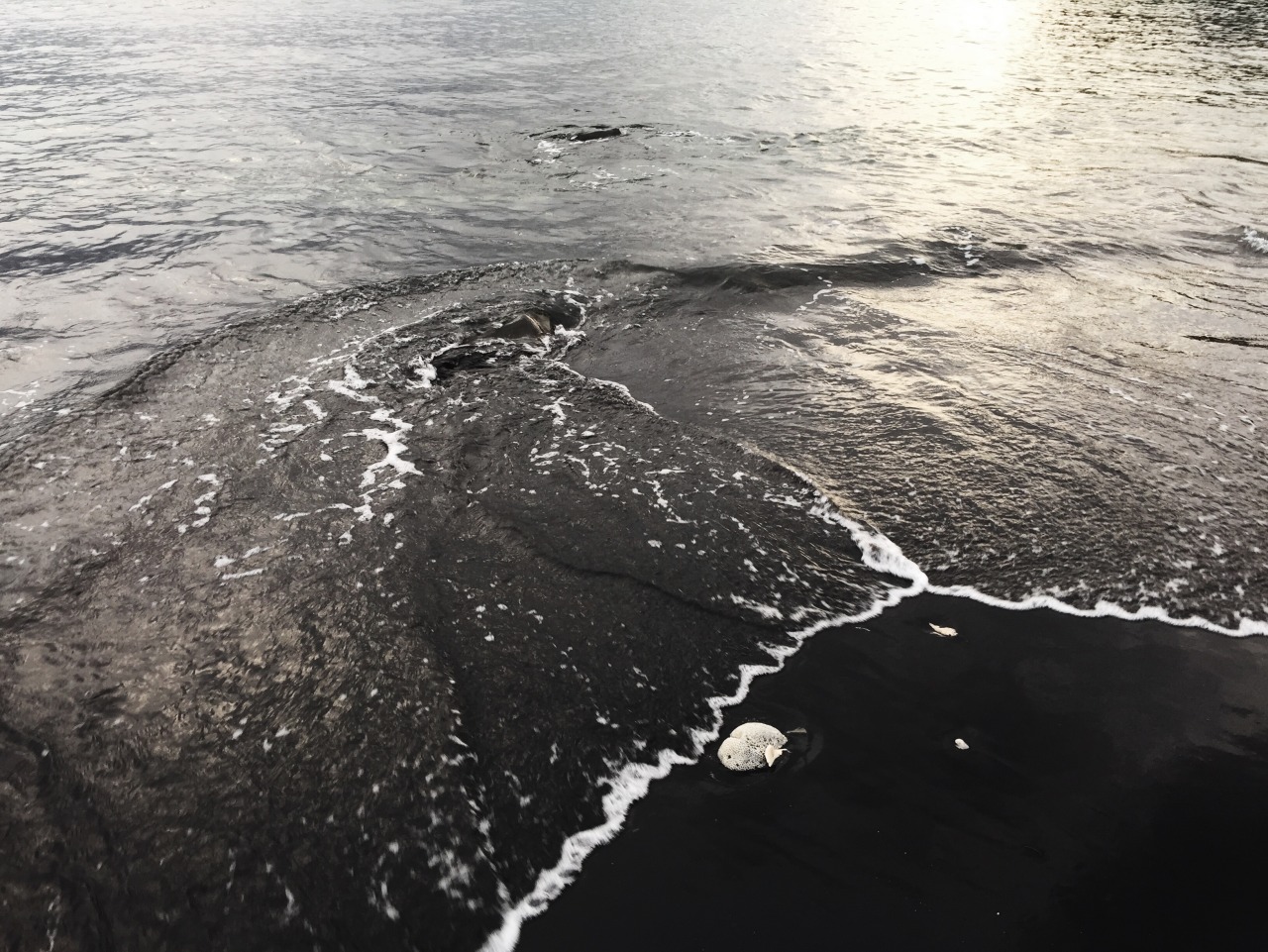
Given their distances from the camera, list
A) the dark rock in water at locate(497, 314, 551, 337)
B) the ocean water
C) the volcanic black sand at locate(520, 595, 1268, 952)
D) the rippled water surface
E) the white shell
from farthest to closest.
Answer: the rippled water surface < the dark rock in water at locate(497, 314, 551, 337) < the white shell < the ocean water < the volcanic black sand at locate(520, 595, 1268, 952)

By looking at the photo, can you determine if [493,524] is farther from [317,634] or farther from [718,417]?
[718,417]

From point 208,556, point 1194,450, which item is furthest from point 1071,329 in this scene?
point 208,556

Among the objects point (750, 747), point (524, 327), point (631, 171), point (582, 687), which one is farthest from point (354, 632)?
point (631, 171)

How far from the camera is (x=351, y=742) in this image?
338 centimetres

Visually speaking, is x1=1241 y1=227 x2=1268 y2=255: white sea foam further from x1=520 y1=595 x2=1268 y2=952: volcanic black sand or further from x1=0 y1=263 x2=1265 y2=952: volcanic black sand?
x1=520 y1=595 x2=1268 y2=952: volcanic black sand

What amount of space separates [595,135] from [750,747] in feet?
46.6

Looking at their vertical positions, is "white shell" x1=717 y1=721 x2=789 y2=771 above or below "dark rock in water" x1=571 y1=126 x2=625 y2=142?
below

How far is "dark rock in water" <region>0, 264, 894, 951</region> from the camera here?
292 centimetres

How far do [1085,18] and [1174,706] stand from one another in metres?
35.7

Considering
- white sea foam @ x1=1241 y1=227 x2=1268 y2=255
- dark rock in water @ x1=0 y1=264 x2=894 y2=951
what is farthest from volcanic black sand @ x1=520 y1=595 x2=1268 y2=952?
white sea foam @ x1=1241 y1=227 x2=1268 y2=255

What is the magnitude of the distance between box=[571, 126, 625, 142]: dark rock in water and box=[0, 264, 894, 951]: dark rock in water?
32.9ft

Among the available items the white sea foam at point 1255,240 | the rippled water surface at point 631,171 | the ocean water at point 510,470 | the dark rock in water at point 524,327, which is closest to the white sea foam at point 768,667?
the ocean water at point 510,470

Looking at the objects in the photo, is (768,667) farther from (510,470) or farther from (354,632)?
(510,470)

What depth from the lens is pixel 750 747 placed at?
3.34m
